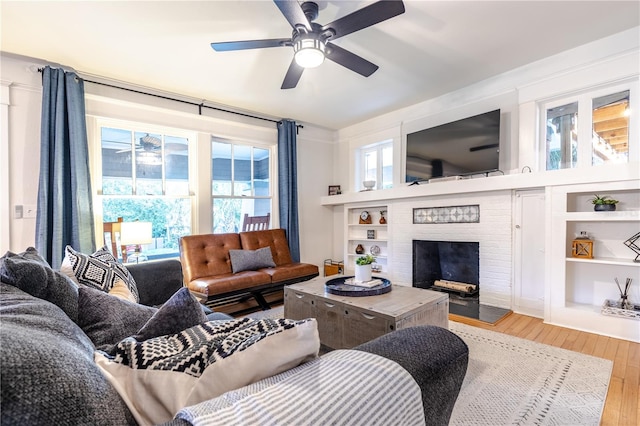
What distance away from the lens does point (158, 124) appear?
363 centimetres

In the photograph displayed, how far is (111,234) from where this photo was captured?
3367 millimetres

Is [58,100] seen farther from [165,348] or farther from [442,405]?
[442,405]

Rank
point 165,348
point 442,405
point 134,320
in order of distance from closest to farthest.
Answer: point 165,348 < point 442,405 < point 134,320

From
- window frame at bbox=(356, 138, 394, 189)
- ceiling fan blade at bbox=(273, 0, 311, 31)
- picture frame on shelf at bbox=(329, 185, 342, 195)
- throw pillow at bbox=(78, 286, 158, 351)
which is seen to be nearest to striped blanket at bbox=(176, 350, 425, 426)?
throw pillow at bbox=(78, 286, 158, 351)

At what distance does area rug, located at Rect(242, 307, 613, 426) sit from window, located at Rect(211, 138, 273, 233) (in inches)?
130

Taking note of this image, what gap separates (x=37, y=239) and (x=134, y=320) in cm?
256

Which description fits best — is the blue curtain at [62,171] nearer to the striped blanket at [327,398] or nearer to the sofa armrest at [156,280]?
the sofa armrest at [156,280]

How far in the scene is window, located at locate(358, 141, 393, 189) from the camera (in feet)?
15.6

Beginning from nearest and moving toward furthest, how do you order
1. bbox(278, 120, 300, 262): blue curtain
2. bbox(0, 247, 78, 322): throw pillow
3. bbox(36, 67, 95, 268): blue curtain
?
1. bbox(0, 247, 78, 322): throw pillow
2. bbox(36, 67, 95, 268): blue curtain
3. bbox(278, 120, 300, 262): blue curtain

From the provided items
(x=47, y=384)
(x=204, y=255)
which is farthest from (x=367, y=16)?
(x=204, y=255)

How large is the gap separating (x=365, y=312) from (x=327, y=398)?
140 centimetres

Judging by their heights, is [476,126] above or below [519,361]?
above

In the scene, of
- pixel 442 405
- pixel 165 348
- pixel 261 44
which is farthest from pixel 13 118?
pixel 442 405

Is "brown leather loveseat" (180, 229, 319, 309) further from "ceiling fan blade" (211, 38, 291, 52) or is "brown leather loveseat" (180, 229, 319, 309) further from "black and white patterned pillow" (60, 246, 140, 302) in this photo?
"ceiling fan blade" (211, 38, 291, 52)
